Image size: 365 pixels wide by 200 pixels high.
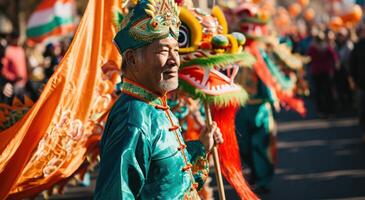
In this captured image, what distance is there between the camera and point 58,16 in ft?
39.0

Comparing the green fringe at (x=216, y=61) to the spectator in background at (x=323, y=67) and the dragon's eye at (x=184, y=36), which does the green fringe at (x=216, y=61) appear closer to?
the dragon's eye at (x=184, y=36)

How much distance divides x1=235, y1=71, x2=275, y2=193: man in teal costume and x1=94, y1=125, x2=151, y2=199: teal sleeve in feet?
17.8

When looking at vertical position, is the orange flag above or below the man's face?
below

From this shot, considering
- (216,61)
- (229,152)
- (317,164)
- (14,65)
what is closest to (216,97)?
(216,61)

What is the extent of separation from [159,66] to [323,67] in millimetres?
12910

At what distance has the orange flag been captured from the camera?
5.35 m

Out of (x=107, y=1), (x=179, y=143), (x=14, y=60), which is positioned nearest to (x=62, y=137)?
(x=107, y=1)

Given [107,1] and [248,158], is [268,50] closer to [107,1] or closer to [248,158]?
[248,158]

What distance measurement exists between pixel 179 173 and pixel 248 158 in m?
5.49

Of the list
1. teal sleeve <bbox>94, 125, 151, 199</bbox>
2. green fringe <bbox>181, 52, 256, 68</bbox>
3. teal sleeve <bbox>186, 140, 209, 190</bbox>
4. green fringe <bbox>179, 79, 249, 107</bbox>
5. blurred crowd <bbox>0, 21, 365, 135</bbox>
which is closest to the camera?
teal sleeve <bbox>94, 125, 151, 199</bbox>

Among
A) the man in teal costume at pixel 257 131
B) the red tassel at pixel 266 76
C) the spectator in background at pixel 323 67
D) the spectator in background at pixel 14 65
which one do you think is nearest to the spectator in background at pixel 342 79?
the spectator in background at pixel 323 67

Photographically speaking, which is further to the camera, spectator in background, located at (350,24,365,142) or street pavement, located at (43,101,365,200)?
spectator in background, located at (350,24,365,142)

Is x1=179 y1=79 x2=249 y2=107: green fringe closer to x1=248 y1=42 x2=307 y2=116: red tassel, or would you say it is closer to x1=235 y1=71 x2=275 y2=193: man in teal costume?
x1=248 y1=42 x2=307 y2=116: red tassel

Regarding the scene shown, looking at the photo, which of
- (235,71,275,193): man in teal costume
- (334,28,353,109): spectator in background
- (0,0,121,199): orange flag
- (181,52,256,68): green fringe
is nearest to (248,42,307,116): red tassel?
(235,71,275,193): man in teal costume
